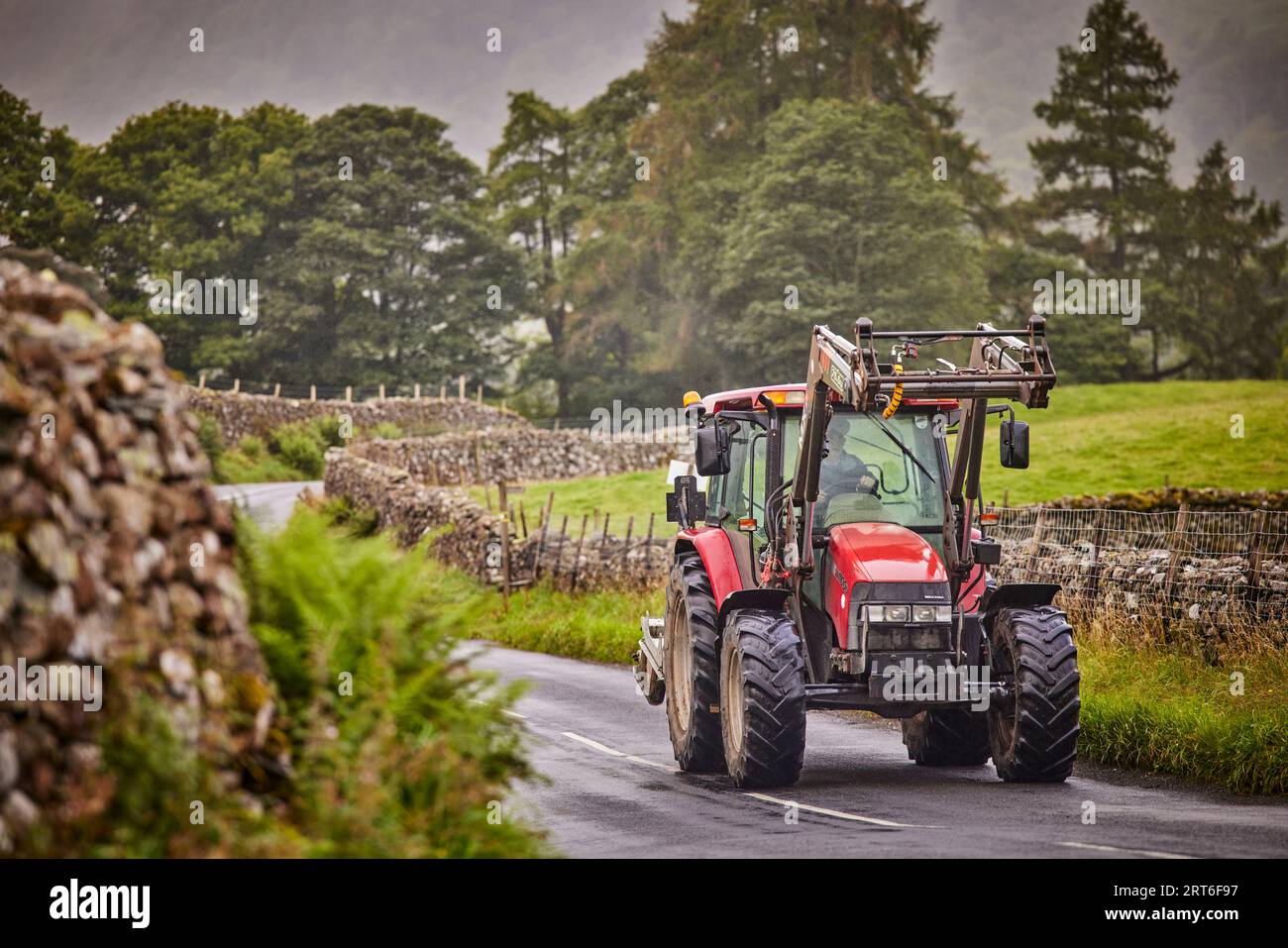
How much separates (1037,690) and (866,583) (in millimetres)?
1412

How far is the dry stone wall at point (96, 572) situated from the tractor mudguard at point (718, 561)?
6.80 meters

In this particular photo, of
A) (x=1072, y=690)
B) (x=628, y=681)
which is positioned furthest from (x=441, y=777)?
(x=628, y=681)

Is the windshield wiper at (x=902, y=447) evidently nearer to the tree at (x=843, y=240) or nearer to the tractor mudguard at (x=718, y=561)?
the tractor mudguard at (x=718, y=561)

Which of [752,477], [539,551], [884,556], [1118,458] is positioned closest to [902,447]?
[884,556]

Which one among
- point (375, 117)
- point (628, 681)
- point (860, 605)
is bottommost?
point (628, 681)

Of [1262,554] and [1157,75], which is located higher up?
[1157,75]

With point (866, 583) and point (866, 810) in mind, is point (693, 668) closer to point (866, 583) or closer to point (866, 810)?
point (866, 583)

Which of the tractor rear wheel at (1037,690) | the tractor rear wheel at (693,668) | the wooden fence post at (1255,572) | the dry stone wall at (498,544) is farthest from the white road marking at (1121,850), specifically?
the dry stone wall at (498,544)

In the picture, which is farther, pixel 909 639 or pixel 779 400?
pixel 779 400

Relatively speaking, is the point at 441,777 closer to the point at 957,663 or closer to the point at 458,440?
the point at 957,663

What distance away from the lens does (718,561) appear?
40.8 feet

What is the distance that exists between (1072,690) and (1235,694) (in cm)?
279

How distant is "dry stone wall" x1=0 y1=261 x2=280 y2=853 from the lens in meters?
4.70

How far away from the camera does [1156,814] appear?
9.85 m
